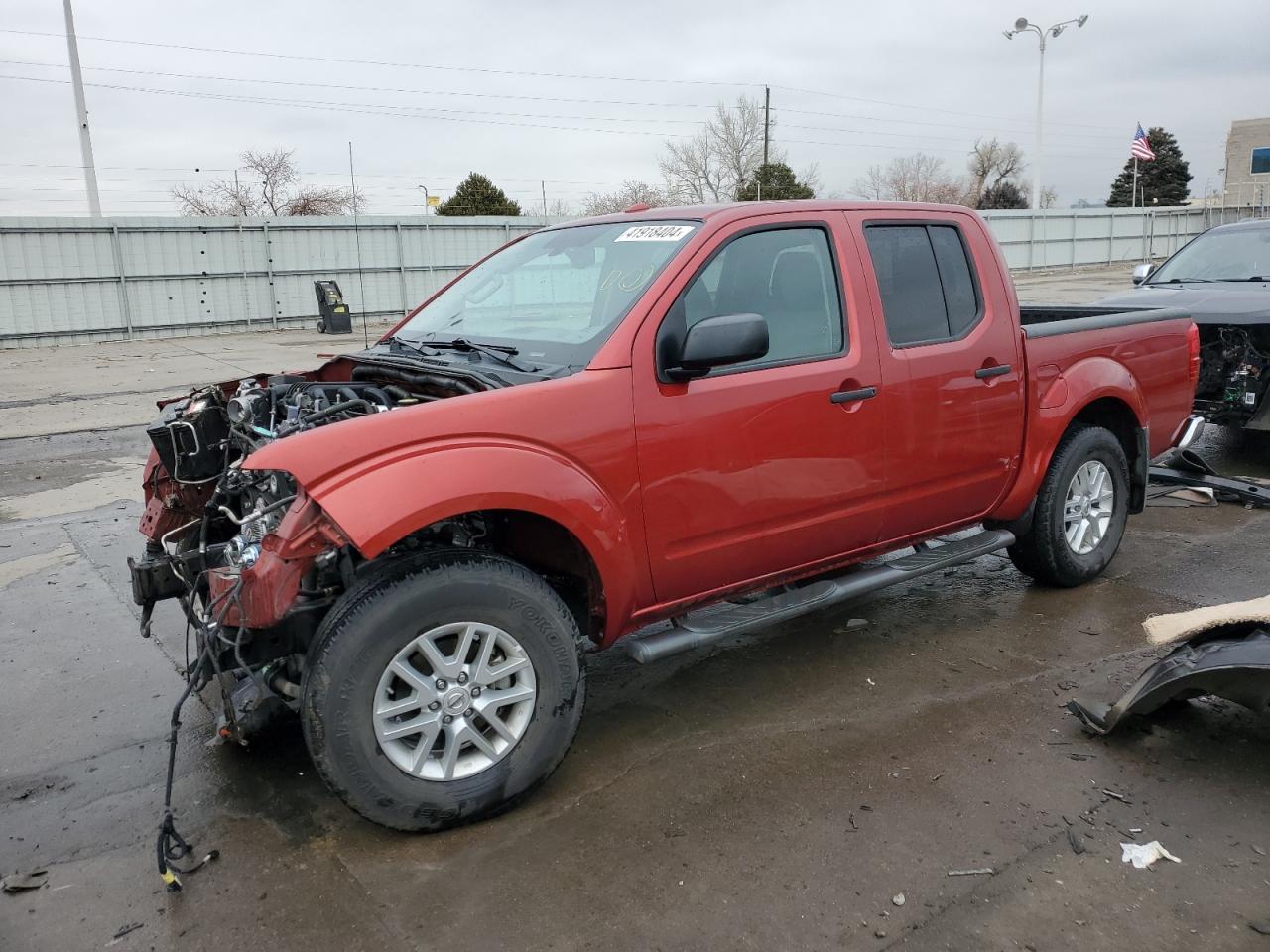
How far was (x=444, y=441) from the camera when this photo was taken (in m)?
2.98

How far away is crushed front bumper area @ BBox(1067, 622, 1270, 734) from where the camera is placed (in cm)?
324

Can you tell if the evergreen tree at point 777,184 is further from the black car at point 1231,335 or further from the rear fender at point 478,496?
the rear fender at point 478,496

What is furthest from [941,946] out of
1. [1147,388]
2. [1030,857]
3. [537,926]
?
[1147,388]

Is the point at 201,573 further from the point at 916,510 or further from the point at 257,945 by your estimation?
the point at 916,510

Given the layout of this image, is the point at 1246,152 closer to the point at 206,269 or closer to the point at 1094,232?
the point at 1094,232

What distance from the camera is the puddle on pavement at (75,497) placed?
23.9 ft

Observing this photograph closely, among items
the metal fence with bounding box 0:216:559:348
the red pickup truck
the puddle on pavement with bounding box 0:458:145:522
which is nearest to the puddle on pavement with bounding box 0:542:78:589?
Result: the puddle on pavement with bounding box 0:458:145:522

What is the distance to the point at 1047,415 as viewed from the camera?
4691 millimetres

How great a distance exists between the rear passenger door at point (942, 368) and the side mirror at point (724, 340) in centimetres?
90

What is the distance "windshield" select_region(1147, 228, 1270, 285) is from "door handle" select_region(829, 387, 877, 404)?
21.7 feet

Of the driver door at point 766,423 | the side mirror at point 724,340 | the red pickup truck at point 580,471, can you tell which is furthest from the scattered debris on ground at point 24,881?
the side mirror at point 724,340

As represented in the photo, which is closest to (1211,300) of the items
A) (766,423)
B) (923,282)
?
(923,282)

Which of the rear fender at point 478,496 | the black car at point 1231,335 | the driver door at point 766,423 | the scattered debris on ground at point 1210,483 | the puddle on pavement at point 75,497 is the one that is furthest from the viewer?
the black car at point 1231,335

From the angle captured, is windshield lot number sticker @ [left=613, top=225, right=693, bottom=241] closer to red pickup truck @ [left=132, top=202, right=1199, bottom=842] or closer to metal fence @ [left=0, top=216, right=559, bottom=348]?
red pickup truck @ [left=132, top=202, right=1199, bottom=842]
